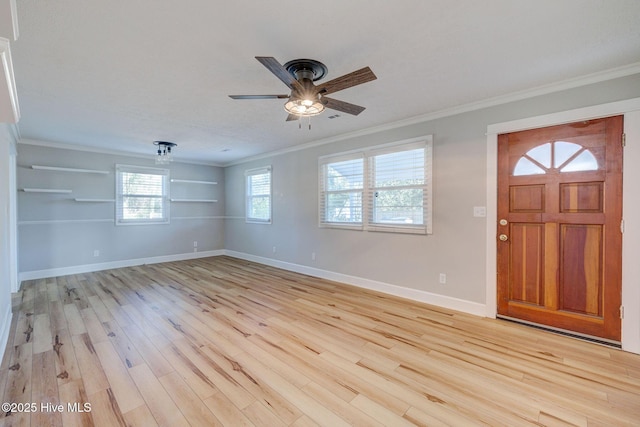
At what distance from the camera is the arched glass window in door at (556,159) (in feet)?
8.60

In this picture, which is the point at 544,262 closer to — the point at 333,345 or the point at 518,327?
the point at 518,327

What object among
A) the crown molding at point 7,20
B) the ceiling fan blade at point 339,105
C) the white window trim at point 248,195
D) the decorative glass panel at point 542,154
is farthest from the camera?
the white window trim at point 248,195

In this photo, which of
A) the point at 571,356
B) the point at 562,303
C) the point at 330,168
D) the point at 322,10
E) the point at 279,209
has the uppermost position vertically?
the point at 322,10

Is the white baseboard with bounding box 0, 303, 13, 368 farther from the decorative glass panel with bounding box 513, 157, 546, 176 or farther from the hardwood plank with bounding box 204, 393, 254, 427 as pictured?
the decorative glass panel with bounding box 513, 157, 546, 176

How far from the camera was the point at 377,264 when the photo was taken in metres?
4.12

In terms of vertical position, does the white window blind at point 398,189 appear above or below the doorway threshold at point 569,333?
above

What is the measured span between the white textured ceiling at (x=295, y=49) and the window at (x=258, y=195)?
2742 mm

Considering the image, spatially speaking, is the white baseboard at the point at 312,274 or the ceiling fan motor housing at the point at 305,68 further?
the white baseboard at the point at 312,274

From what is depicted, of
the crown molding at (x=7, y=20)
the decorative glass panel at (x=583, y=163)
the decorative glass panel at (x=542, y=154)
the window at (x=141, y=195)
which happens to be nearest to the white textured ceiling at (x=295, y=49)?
the crown molding at (x=7, y=20)

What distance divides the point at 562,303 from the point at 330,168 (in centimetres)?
351

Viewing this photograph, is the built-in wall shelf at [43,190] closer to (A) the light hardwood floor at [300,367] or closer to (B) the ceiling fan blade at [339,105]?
(A) the light hardwood floor at [300,367]

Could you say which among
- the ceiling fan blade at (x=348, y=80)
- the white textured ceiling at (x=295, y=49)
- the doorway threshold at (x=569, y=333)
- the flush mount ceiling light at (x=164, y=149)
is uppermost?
the white textured ceiling at (x=295, y=49)

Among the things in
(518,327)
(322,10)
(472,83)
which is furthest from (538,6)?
(518,327)

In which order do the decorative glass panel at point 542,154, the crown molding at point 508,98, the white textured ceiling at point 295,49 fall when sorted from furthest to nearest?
the decorative glass panel at point 542,154
the crown molding at point 508,98
the white textured ceiling at point 295,49
